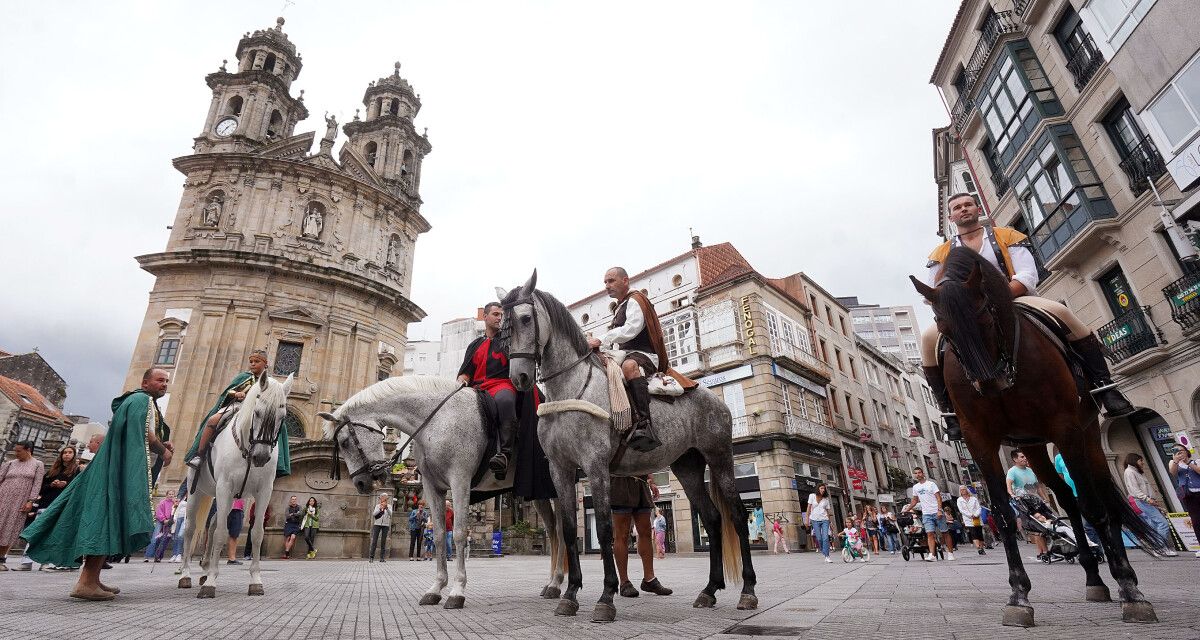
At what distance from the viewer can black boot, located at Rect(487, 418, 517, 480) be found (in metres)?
5.20

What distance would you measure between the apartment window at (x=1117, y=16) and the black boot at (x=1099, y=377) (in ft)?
48.4

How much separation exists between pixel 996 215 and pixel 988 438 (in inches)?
869

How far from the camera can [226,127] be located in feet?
107

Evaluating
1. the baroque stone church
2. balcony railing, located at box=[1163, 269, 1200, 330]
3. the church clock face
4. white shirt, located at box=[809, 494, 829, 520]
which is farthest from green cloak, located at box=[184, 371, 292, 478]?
the church clock face

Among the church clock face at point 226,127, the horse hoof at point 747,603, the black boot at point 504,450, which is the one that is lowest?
the horse hoof at point 747,603

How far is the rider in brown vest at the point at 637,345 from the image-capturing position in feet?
14.7

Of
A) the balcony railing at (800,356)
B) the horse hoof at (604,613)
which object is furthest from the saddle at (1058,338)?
the balcony railing at (800,356)

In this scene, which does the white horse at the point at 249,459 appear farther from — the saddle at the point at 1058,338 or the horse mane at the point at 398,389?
the saddle at the point at 1058,338

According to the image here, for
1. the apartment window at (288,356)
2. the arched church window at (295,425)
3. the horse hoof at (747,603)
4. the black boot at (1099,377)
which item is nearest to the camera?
the black boot at (1099,377)

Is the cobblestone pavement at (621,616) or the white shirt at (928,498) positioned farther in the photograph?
the white shirt at (928,498)

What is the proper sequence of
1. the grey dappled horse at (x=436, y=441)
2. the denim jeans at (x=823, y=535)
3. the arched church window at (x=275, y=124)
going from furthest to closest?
the arched church window at (x=275, y=124)
the denim jeans at (x=823, y=535)
the grey dappled horse at (x=436, y=441)

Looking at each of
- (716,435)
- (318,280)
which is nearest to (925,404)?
(318,280)

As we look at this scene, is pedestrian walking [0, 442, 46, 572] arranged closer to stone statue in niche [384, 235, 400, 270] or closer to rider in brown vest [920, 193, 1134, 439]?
rider in brown vest [920, 193, 1134, 439]

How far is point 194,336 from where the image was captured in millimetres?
25500
